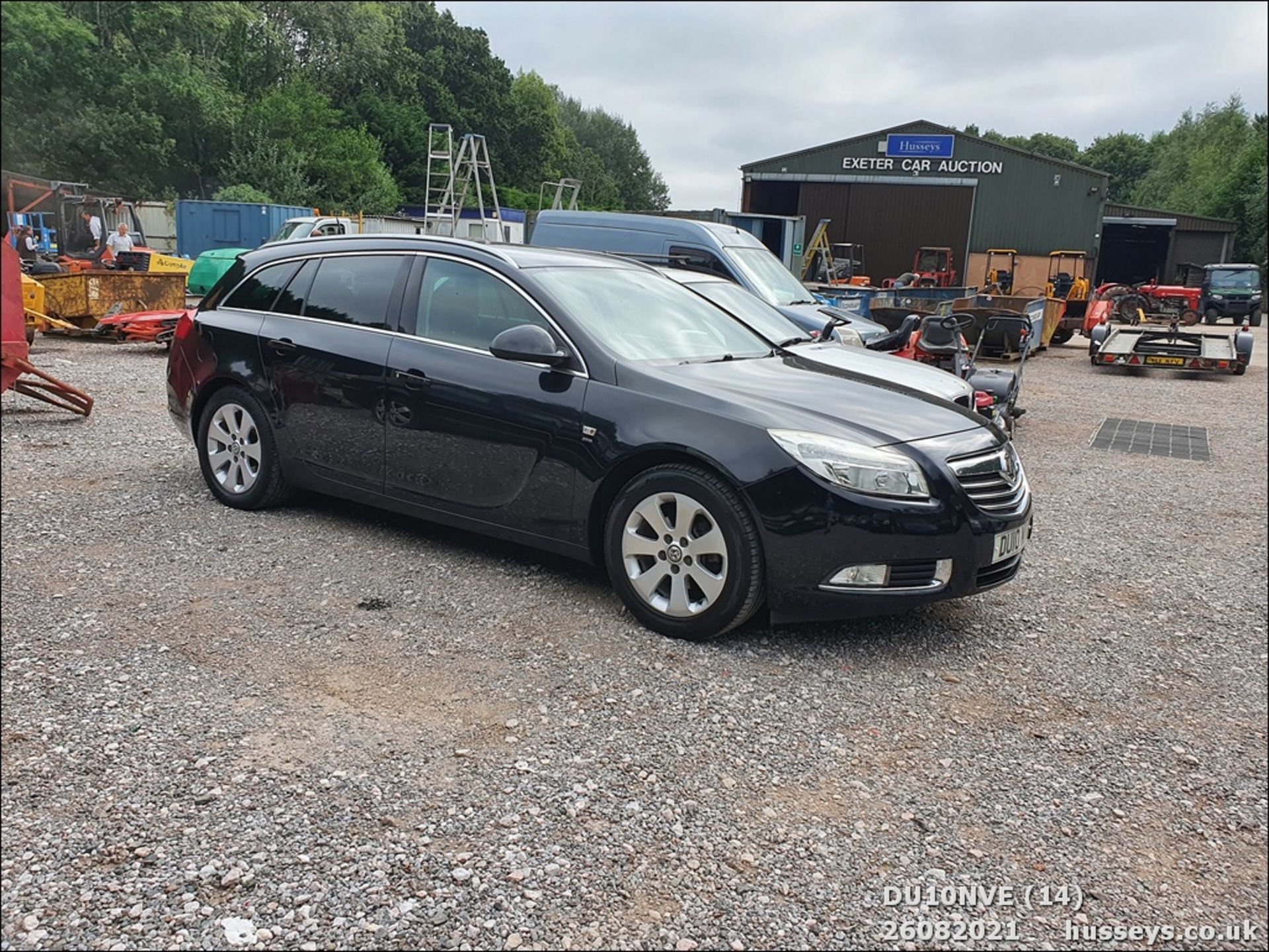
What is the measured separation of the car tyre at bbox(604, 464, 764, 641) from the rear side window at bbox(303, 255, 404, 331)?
1.85 meters

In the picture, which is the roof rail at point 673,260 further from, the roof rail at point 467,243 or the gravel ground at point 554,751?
the gravel ground at point 554,751

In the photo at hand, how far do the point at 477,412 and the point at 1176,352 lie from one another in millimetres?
16288

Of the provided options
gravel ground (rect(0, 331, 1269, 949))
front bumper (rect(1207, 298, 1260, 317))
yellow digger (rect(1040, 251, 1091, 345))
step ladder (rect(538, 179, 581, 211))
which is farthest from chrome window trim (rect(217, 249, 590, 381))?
front bumper (rect(1207, 298, 1260, 317))

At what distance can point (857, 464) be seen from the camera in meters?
4.09

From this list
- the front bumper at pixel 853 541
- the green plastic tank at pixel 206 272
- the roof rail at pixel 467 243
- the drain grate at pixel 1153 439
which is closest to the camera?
the front bumper at pixel 853 541

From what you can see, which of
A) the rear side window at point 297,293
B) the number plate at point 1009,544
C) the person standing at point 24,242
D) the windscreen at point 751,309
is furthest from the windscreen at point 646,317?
the person standing at point 24,242

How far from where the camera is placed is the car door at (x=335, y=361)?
5.26 m

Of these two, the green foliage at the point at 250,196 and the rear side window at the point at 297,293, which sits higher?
the green foliage at the point at 250,196

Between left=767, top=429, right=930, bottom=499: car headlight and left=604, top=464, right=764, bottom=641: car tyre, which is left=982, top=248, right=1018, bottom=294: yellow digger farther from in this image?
left=604, top=464, right=764, bottom=641: car tyre

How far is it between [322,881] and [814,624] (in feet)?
8.60

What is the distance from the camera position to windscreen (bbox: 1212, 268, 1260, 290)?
3341 cm

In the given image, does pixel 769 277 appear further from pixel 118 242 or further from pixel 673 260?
pixel 118 242

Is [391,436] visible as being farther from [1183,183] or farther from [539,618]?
[1183,183]

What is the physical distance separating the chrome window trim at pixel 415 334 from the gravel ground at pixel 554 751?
1055 millimetres
